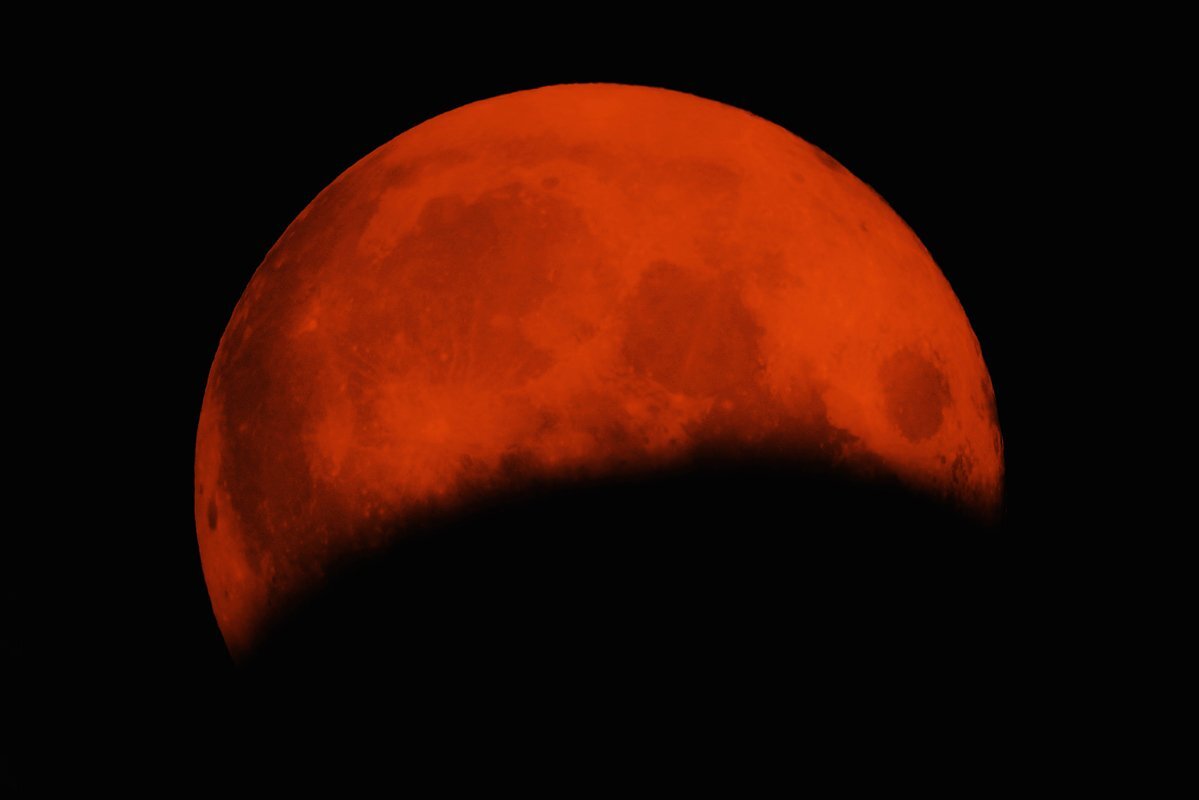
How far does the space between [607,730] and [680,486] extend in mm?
490

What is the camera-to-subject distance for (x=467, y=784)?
187cm

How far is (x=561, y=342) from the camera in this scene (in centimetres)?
183

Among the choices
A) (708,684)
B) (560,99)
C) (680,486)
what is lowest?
(708,684)

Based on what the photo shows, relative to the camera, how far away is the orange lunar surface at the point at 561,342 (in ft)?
5.98

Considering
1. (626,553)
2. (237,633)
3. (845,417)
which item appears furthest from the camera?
(237,633)

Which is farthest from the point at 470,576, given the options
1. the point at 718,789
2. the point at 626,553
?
the point at 718,789

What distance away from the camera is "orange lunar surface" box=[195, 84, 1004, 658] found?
1823mm

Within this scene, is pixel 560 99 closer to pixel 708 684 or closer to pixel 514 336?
pixel 514 336

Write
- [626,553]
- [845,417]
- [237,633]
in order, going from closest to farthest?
[626,553]
[845,417]
[237,633]

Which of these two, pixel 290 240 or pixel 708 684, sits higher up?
pixel 290 240

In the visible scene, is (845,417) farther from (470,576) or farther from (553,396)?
(470,576)

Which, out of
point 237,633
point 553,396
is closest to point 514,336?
point 553,396

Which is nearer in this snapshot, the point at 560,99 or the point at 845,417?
the point at 845,417

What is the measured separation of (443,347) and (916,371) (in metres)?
1.02
